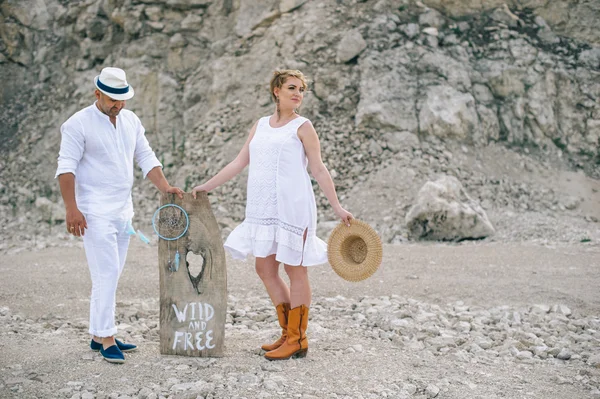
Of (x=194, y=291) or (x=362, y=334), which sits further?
(x=362, y=334)

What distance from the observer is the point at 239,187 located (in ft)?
40.3

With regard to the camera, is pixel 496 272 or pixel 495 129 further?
pixel 495 129

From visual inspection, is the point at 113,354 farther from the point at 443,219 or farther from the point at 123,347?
the point at 443,219

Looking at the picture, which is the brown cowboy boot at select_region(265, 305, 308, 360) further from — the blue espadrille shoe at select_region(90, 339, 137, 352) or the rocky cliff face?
the rocky cliff face

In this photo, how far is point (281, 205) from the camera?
452 centimetres

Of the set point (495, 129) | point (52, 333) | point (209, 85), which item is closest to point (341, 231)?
point (52, 333)

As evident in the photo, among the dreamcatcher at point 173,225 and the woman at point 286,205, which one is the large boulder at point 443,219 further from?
the dreamcatcher at point 173,225

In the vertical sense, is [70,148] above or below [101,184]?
above

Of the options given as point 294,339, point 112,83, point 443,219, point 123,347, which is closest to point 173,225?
point 123,347

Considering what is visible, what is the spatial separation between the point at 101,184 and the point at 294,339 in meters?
1.65

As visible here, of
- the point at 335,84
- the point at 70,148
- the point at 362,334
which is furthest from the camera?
the point at 335,84

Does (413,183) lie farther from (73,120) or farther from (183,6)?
(73,120)

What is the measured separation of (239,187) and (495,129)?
16.5 feet

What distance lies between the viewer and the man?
4.40m
